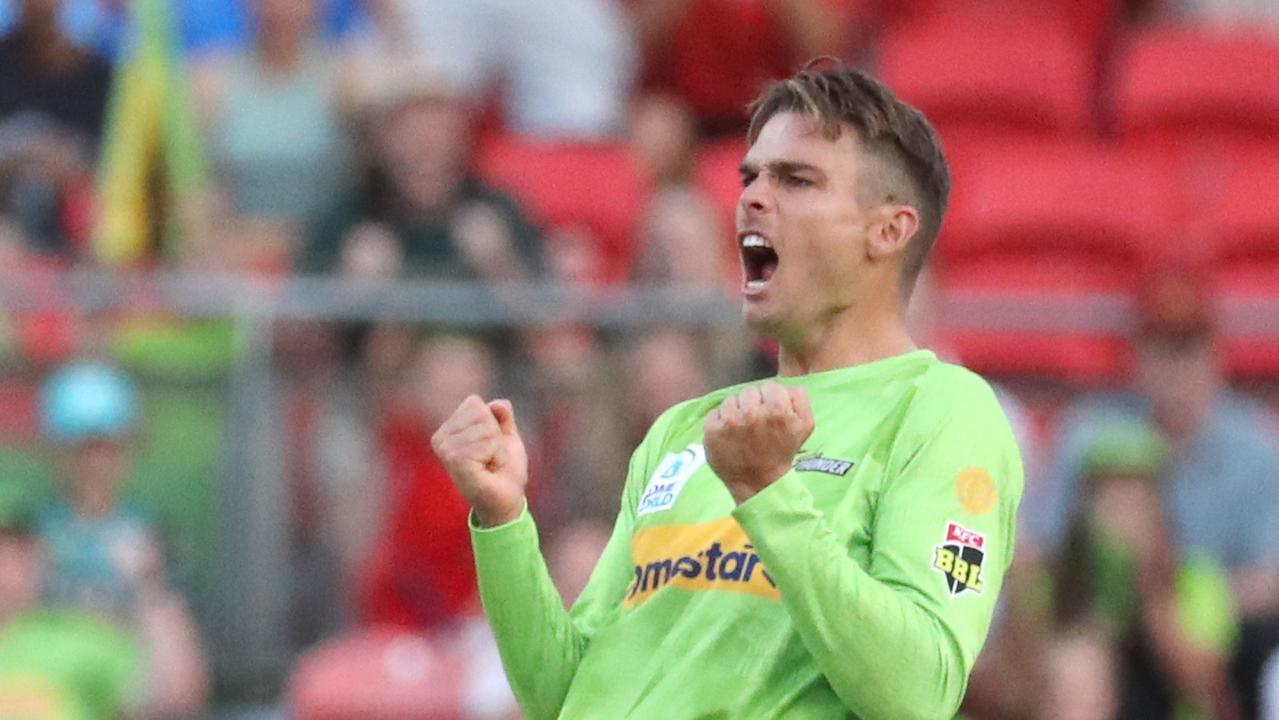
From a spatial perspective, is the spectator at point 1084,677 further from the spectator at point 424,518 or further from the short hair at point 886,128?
the short hair at point 886,128

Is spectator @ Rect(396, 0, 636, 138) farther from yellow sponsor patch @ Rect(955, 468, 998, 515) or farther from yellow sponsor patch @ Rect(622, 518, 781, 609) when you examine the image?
yellow sponsor patch @ Rect(955, 468, 998, 515)

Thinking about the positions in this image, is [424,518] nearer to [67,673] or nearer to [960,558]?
[67,673]

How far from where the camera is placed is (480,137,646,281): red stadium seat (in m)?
8.44

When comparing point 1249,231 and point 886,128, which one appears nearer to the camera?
point 886,128

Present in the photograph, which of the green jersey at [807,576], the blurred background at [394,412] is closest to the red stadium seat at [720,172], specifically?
the blurred background at [394,412]

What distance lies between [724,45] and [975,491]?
20.8 ft

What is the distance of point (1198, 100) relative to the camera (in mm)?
9266

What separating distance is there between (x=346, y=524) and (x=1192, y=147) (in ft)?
14.3

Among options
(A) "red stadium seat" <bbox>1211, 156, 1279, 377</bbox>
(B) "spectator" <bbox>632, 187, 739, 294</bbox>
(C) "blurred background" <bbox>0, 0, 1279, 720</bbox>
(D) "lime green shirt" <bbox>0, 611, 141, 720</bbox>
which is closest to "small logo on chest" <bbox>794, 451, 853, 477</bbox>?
(C) "blurred background" <bbox>0, 0, 1279, 720</bbox>

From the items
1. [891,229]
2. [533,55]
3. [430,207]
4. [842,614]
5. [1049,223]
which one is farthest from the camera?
[533,55]

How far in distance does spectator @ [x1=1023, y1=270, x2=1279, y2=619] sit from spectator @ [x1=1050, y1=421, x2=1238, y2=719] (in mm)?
169

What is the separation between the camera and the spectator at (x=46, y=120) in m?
7.95

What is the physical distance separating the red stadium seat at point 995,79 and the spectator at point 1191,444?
241cm

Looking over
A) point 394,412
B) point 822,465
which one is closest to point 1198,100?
point 394,412
